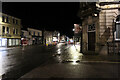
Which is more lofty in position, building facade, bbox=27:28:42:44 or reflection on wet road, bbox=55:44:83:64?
building facade, bbox=27:28:42:44

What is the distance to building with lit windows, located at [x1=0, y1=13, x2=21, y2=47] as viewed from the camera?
3094 centimetres

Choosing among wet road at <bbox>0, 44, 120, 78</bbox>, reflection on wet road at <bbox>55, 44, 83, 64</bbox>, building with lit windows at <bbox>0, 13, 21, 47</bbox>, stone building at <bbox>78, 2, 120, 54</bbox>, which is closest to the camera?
wet road at <bbox>0, 44, 120, 78</bbox>

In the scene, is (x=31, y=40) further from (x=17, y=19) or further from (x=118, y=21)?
(x=118, y=21)

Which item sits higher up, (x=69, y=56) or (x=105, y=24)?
(x=105, y=24)

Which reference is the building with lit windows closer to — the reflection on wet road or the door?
the reflection on wet road

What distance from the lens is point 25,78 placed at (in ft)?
17.3

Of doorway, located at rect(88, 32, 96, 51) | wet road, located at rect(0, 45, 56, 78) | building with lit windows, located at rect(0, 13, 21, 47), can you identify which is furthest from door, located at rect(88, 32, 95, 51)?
building with lit windows, located at rect(0, 13, 21, 47)

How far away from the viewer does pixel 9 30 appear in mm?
33500

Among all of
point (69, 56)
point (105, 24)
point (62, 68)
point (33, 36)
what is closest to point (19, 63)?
point (62, 68)

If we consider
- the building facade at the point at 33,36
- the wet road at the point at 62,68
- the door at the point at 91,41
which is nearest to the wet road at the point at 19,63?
the wet road at the point at 62,68

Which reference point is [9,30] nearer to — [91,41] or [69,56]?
[69,56]

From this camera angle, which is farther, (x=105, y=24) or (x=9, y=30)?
(x=9, y=30)

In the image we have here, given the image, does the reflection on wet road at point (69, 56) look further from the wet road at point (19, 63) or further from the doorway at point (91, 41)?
the doorway at point (91, 41)

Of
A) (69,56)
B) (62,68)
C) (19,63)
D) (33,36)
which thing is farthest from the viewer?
(33,36)
